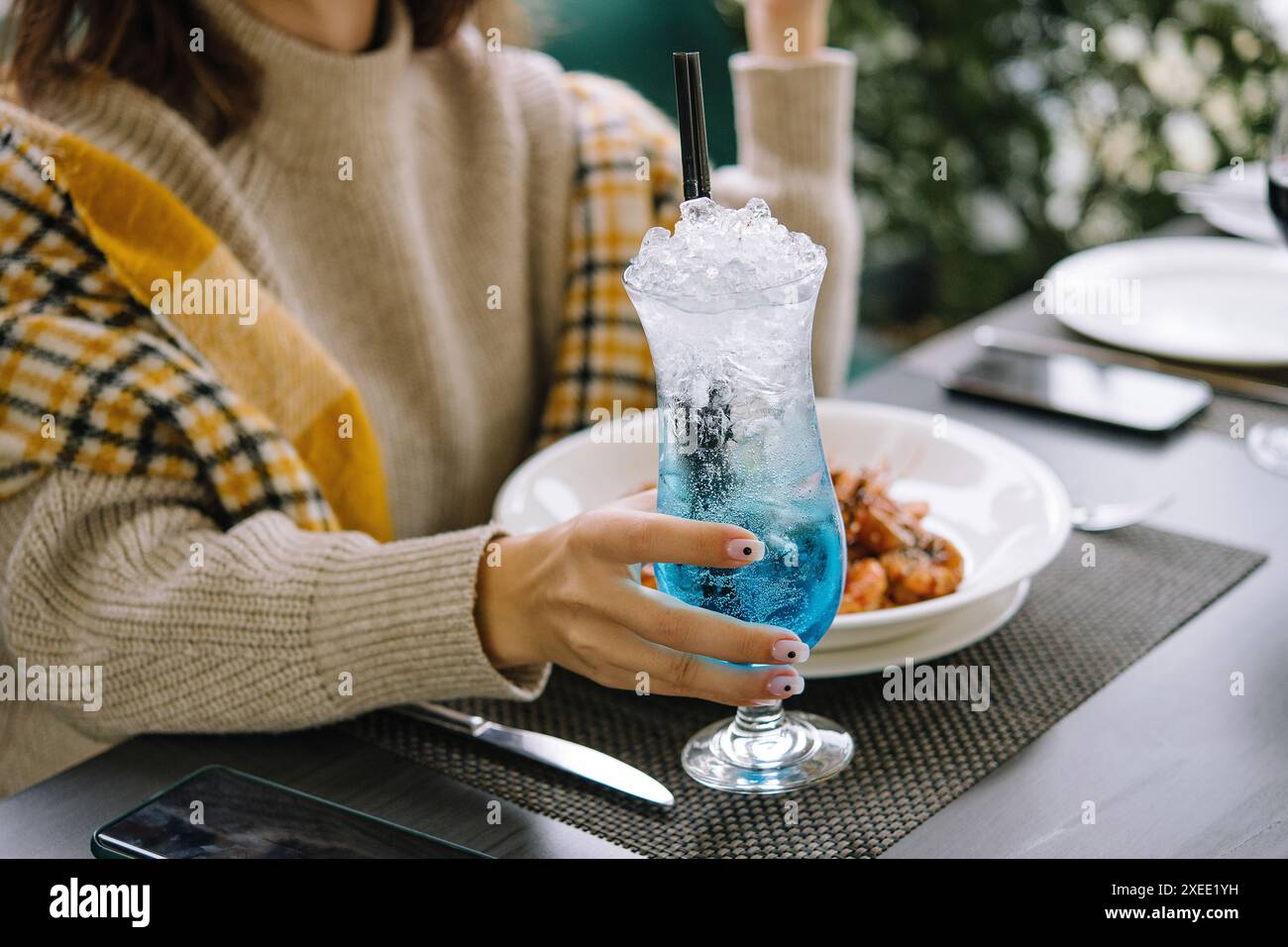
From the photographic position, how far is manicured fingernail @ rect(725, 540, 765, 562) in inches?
27.1

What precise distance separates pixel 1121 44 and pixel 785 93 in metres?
2.11

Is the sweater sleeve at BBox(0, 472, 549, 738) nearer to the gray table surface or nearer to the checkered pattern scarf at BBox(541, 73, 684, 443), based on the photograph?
the gray table surface

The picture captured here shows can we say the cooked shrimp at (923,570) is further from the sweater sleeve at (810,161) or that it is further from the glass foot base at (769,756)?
the sweater sleeve at (810,161)

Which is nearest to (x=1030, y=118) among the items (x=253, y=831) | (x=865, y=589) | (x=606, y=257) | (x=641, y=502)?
(x=606, y=257)

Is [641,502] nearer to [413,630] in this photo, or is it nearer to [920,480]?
[413,630]

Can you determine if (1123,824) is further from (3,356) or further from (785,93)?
(785,93)

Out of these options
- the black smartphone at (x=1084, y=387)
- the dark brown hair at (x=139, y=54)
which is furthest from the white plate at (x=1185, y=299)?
the dark brown hair at (x=139, y=54)

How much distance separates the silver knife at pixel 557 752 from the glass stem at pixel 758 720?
0.06 m

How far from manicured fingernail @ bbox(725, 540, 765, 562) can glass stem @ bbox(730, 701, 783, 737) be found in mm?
148

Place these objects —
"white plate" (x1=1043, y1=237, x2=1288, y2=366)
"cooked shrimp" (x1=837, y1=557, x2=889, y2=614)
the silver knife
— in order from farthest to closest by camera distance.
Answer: "white plate" (x1=1043, y1=237, x2=1288, y2=366) → "cooked shrimp" (x1=837, y1=557, x2=889, y2=614) → the silver knife

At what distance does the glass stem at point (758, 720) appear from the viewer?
806mm

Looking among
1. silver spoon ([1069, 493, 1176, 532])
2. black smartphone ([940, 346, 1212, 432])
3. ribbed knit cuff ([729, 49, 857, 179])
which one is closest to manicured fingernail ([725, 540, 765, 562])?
silver spoon ([1069, 493, 1176, 532])

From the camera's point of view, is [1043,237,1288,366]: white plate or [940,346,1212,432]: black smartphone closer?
[940,346,1212,432]: black smartphone

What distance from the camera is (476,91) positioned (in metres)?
1.49
